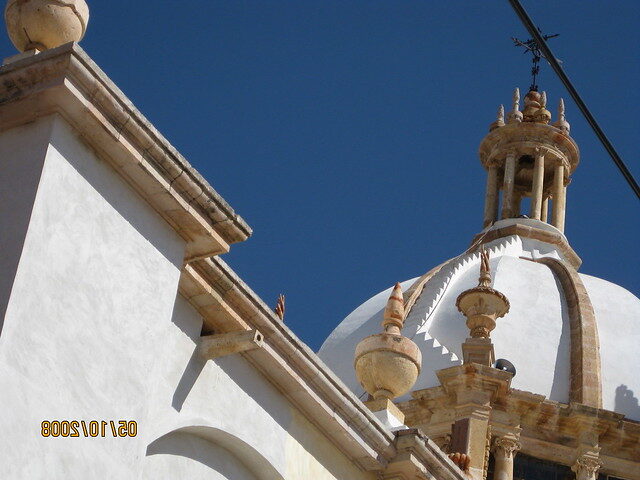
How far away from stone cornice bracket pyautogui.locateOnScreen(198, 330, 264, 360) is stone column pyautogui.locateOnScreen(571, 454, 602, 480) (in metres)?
22.8

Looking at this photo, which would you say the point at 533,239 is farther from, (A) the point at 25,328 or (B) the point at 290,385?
(A) the point at 25,328


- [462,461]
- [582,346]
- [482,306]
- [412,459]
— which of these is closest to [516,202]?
[582,346]

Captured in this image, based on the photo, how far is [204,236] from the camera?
610 inches

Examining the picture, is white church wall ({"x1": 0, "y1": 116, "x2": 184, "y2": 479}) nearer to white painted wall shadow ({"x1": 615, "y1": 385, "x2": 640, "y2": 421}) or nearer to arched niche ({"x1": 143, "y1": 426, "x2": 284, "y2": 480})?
arched niche ({"x1": 143, "y1": 426, "x2": 284, "y2": 480})

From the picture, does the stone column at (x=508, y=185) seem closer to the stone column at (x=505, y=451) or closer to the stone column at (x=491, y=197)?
the stone column at (x=491, y=197)

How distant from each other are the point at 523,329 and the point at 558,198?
7823 mm

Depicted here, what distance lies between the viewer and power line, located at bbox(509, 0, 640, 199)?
14977 millimetres

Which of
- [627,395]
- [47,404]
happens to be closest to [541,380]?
[627,395]

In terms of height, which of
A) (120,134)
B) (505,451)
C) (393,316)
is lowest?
Answer: (120,134)

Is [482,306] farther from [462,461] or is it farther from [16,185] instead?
[16,185]

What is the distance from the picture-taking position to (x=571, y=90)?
15.7 metres

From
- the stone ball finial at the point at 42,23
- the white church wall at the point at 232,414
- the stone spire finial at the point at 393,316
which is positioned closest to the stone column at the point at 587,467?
the stone spire finial at the point at 393,316
